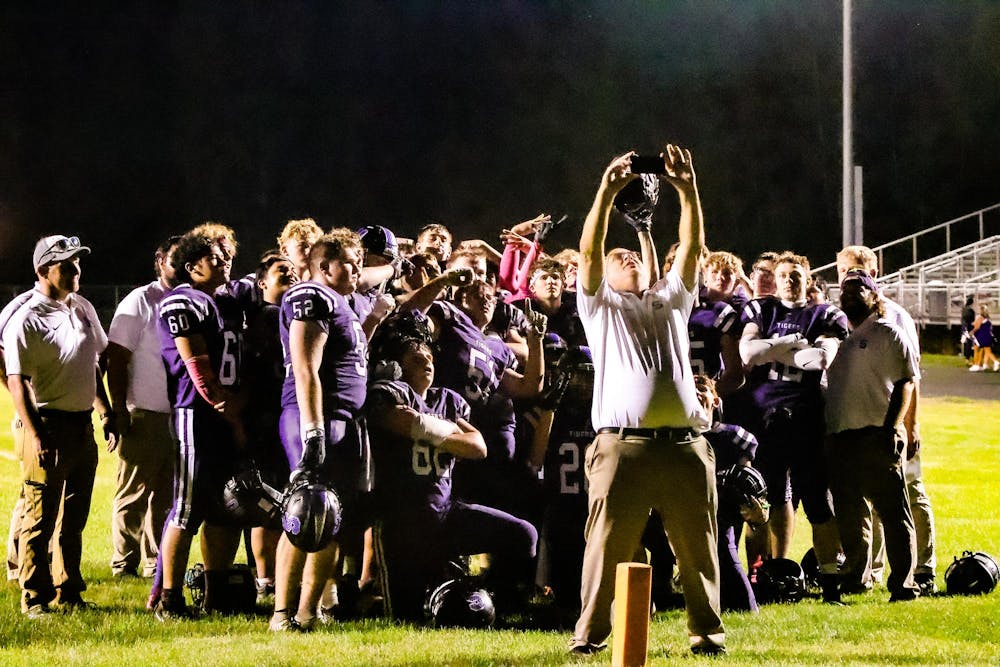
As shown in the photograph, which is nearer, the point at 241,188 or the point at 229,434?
the point at 229,434

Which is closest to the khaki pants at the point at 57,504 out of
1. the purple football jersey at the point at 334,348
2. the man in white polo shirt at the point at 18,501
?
the man in white polo shirt at the point at 18,501

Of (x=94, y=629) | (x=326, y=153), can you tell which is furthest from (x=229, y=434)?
(x=326, y=153)

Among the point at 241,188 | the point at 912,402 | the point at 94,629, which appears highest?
the point at 241,188

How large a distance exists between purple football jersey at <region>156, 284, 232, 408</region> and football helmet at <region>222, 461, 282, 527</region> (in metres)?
0.39

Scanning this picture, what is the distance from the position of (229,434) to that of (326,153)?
2164 cm

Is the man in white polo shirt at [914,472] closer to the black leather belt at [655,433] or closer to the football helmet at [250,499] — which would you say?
the black leather belt at [655,433]

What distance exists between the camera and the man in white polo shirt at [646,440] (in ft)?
15.8

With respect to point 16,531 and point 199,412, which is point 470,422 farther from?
point 16,531

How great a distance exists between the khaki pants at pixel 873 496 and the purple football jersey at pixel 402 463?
212 cm

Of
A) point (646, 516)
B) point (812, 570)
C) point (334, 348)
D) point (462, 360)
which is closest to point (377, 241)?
point (462, 360)

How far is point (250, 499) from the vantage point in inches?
216

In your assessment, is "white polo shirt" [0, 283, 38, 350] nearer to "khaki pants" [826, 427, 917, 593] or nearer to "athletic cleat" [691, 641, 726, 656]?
"athletic cleat" [691, 641, 726, 656]

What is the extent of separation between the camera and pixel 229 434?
5.62 metres

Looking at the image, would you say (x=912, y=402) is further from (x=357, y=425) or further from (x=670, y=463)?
(x=357, y=425)
